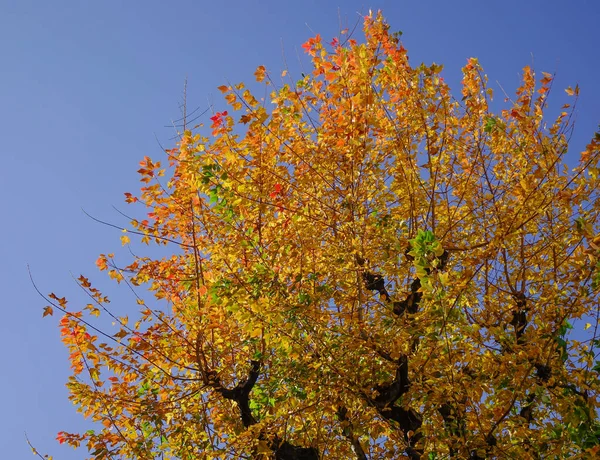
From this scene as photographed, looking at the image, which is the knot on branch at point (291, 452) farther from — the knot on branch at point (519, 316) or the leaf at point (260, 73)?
the leaf at point (260, 73)

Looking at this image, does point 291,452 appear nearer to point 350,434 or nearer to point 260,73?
point 350,434

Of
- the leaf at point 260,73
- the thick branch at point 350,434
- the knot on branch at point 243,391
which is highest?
the leaf at point 260,73

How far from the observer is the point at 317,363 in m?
7.68

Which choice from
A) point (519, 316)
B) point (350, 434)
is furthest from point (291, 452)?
point (519, 316)

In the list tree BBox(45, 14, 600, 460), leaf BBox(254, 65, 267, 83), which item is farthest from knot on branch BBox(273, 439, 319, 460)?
leaf BBox(254, 65, 267, 83)

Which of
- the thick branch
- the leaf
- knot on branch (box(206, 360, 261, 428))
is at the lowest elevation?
the thick branch

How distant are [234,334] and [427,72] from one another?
4.99 m

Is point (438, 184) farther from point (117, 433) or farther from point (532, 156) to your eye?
point (117, 433)

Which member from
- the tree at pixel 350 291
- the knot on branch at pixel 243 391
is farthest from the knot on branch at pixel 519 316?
the knot on branch at pixel 243 391

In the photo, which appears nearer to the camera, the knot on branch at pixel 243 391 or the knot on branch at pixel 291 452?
the knot on branch at pixel 291 452

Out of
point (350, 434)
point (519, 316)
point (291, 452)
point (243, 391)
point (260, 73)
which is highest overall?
point (260, 73)

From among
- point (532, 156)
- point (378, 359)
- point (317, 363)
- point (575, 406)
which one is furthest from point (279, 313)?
point (532, 156)

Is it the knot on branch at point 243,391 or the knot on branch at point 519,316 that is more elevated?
the knot on branch at point 243,391

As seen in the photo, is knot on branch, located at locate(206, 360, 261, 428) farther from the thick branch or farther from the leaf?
the leaf
